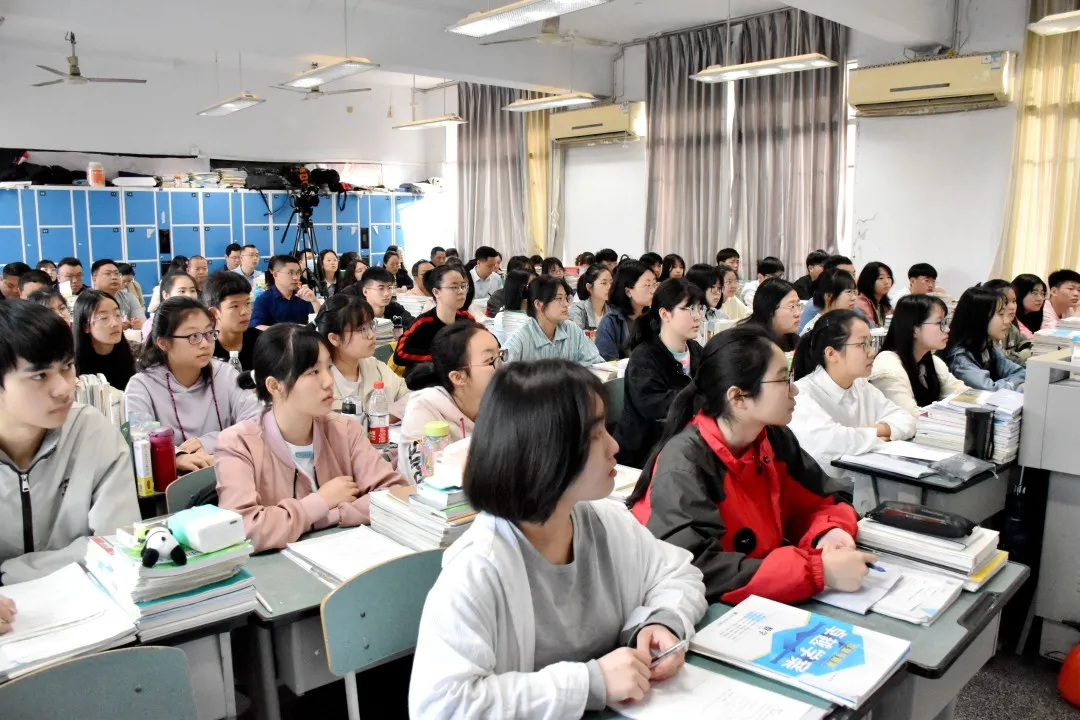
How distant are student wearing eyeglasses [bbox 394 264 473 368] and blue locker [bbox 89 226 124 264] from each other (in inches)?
263

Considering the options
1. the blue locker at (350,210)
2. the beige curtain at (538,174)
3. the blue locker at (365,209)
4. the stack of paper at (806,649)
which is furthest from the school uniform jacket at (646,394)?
the blue locker at (365,209)

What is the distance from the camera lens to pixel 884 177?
7457 mm

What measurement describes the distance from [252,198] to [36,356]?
32.4 feet

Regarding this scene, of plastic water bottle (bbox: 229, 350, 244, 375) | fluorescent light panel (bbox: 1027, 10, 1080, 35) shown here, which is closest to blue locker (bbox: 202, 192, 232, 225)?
plastic water bottle (bbox: 229, 350, 244, 375)

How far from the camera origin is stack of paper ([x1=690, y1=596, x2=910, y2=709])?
142 cm

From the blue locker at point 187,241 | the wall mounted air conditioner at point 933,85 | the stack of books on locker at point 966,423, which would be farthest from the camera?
the blue locker at point 187,241

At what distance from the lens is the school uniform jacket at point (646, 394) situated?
12.6 feet

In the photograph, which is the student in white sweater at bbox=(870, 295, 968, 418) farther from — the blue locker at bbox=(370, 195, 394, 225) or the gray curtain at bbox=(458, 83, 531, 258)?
the blue locker at bbox=(370, 195, 394, 225)

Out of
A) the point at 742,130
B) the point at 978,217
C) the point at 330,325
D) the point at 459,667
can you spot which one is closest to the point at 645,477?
the point at 459,667

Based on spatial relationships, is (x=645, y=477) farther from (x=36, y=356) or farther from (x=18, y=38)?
(x=18, y=38)

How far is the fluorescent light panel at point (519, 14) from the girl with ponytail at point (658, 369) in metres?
1.98

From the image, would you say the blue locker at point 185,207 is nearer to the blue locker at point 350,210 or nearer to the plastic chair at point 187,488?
the blue locker at point 350,210

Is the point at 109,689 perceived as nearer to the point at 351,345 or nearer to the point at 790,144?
the point at 351,345

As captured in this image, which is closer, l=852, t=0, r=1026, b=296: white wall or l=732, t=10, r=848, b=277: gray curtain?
l=852, t=0, r=1026, b=296: white wall
